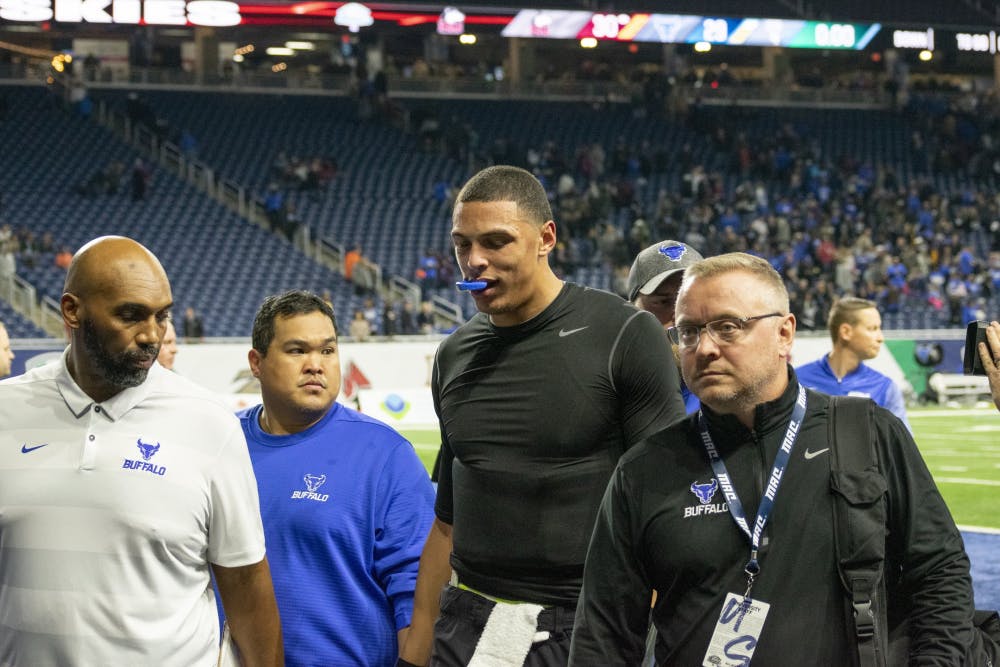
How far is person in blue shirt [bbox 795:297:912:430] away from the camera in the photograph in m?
7.70

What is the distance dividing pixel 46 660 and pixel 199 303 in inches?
955

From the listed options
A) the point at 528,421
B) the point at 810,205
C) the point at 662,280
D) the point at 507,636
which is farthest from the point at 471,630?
the point at 810,205

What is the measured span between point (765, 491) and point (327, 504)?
4.53ft

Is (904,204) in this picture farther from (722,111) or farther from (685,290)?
(685,290)

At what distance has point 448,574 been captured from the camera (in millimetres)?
3588

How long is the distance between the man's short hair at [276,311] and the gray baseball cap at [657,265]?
39.5 inches

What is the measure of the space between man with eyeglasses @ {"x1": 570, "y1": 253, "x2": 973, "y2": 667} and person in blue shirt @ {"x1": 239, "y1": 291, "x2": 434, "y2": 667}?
97 cm

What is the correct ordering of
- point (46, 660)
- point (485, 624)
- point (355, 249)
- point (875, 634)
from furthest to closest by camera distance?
point (355, 249), point (485, 624), point (46, 660), point (875, 634)

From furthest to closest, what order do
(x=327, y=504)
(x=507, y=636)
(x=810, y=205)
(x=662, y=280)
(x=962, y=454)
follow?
(x=810, y=205)
(x=962, y=454)
(x=662, y=280)
(x=327, y=504)
(x=507, y=636)

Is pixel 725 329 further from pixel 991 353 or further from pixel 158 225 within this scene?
pixel 158 225

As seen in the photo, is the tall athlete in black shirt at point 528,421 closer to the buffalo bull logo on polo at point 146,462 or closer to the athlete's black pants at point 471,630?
the athlete's black pants at point 471,630

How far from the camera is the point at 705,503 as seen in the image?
2.66 m

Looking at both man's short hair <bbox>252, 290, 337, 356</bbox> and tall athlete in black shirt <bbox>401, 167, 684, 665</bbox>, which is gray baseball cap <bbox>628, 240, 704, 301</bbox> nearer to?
tall athlete in black shirt <bbox>401, 167, 684, 665</bbox>

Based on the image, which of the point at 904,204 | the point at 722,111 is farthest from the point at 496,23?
the point at 904,204
